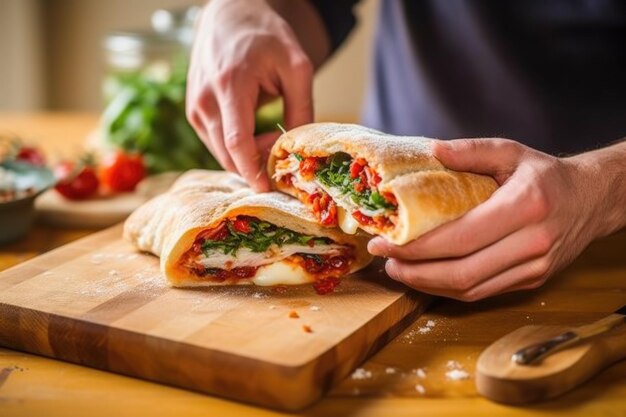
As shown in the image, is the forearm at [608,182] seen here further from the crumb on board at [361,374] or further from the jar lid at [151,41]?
the jar lid at [151,41]

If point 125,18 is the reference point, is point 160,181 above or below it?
below

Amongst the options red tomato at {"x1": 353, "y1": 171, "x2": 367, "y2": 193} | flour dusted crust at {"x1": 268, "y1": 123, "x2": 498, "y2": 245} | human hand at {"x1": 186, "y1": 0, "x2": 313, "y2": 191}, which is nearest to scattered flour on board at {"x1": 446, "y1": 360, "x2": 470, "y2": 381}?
flour dusted crust at {"x1": 268, "y1": 123, "x2": 498, "y2": 245}

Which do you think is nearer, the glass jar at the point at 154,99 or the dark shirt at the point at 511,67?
the dark shirt at the point at 511,67

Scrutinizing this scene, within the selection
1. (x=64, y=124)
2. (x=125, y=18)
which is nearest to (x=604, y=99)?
(x=64, y=124)

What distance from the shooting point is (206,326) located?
2248 millimetres

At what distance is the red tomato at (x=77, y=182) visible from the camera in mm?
3689

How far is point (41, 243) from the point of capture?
333cm

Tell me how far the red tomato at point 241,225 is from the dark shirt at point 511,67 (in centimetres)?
135

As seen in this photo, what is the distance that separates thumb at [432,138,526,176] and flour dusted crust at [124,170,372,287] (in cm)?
46

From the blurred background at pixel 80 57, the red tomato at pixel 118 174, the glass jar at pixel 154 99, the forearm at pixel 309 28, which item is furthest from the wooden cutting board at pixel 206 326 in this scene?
the blurred background at pixel 80 57

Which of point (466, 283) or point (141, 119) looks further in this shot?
point (141, 119)

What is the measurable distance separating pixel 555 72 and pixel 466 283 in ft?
4.96

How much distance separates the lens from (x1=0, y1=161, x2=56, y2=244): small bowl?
319 centimetres

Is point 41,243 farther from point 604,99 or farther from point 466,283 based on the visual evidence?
point 604,99
